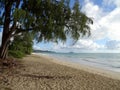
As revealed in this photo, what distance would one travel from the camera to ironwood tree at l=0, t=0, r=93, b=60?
12.3 metres

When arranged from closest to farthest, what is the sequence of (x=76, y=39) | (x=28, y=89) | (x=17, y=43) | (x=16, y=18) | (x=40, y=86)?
(x=28, y=89) → (x=40, y=86) → (x=16, y=18) → (x=76, y=39) → (x=17, y=43)

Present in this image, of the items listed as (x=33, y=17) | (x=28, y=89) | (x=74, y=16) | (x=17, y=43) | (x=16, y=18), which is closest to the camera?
(x=28, y=89)

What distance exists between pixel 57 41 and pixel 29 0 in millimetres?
4011

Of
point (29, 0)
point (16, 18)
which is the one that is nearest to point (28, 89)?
point (16, 18)

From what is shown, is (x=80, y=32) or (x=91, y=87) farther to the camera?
(x=80, y=32)

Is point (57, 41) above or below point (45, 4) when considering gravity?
below

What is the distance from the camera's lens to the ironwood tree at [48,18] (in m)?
12.3

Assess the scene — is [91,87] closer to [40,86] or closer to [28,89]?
[40,86]

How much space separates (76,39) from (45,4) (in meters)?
3.74

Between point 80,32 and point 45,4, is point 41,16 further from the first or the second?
point 80,32

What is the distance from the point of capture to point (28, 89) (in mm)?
7742

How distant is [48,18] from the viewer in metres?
12.5

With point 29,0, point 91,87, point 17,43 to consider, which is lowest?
point 91,87

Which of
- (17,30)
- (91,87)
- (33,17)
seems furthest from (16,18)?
(91,87)
